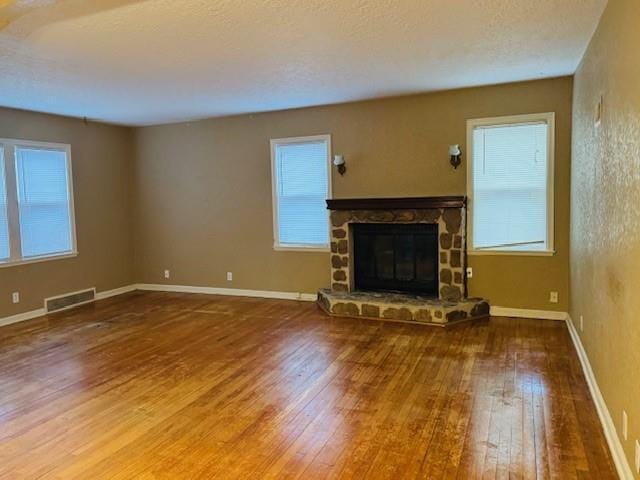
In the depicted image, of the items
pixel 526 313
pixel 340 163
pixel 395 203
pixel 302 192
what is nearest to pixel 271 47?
pixel 340 163

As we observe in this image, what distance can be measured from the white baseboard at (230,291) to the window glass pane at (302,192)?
0.72 m

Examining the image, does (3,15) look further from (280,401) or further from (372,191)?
(372,191)

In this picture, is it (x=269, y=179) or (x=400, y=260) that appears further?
(x=269, y=179)

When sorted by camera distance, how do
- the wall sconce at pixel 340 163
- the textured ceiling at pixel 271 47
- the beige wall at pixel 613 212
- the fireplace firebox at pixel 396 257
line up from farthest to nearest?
the wall sconce at pixel 340 163 → the fireplace firebox at pixel 396 257 → the textured ceiling at pixel 271 47 → the beige wall at pixel 613 212

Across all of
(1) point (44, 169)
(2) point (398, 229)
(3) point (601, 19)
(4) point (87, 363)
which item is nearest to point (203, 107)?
(1) point (44, 169)

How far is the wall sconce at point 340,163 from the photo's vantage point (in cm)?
577

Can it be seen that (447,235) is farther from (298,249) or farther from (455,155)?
(298,249)

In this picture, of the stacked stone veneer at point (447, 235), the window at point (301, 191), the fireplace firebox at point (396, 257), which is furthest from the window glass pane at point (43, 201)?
the stacked stone veneer at point (447, 235)

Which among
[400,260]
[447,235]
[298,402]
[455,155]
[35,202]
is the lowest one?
[298,402]

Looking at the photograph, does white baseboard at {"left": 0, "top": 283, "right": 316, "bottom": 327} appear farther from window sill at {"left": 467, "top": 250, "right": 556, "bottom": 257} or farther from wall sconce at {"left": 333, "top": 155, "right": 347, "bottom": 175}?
window sill at {"left": 467, "top": 250, "right": 556, "bottom": 257}

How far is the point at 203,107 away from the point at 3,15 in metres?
3.16

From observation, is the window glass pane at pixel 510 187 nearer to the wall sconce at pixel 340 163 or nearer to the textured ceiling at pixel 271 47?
the textured ceiling at pixel 271 47

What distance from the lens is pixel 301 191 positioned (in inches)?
244

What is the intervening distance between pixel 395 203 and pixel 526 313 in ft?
6.26
